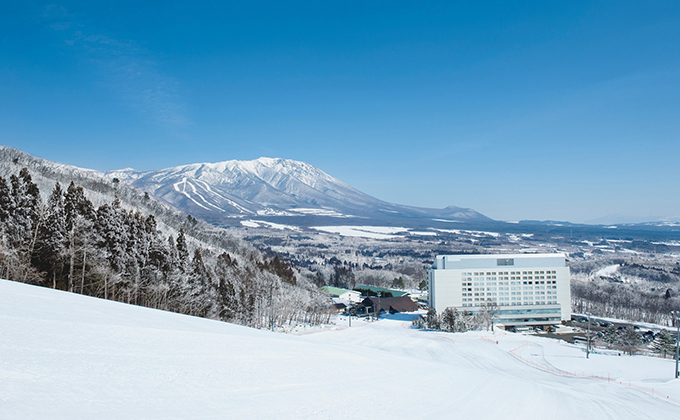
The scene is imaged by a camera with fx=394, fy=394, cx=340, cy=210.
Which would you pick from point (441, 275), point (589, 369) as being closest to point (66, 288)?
point (589, 369)

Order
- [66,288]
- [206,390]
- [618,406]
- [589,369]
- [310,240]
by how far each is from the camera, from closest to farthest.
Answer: [206,390] < [618,406] < [66,288] < [589,369] < [310,240]

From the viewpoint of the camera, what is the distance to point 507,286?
52.2 meters

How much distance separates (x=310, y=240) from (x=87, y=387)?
591ft

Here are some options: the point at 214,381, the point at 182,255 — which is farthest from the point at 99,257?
the point at 214,381

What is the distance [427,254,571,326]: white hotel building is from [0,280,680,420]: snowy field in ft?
115

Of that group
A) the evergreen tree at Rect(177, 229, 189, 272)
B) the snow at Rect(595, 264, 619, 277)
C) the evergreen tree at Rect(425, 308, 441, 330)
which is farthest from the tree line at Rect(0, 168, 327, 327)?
the snow at Rect(595, 264, 619, 277)

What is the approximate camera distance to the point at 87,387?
17.9 feet

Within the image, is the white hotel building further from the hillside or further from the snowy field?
the snowy field

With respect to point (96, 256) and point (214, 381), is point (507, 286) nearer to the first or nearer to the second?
point (96, 256)

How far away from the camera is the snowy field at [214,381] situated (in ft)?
17.5

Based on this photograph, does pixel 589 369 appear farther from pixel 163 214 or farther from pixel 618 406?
pixel 163 214

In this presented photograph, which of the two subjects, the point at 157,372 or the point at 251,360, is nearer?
the point at 157,372

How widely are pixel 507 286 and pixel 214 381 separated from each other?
51.8 meters

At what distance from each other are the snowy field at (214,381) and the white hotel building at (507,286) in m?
35.1
